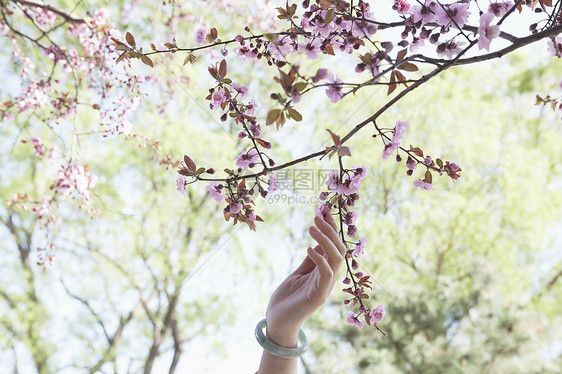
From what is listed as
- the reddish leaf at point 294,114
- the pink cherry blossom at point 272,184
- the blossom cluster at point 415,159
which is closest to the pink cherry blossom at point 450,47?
the blossom cluster at point 415,159

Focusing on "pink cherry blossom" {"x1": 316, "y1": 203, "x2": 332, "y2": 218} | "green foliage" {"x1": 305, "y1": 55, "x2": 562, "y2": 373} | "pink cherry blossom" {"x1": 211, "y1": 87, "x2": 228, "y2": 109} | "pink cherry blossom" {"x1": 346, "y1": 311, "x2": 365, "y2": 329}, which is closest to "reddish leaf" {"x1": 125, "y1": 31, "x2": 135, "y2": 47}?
"pink cherry blossom" {"x1": 211, "y1": 87, "x2": 228, "y2": 109}

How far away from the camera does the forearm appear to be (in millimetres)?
1004

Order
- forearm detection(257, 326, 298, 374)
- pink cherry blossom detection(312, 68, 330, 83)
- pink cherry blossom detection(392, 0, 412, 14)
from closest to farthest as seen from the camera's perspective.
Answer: pink cherry blossom detection(312, 68, 330, 83)
forearm detection(257, 326, 298, 374)
pink cherry blossom detection(392, 0, 412, 14)

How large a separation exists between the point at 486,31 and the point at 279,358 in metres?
0.85

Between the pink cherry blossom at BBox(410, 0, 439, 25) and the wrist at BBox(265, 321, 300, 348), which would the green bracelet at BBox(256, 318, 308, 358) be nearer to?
the wrist at BBox(265, 321, 300, 348)

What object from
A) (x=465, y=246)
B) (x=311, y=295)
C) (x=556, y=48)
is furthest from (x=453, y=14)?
(x=465, y=246)

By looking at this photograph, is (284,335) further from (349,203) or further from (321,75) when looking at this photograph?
(321,75)

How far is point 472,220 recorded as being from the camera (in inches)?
216

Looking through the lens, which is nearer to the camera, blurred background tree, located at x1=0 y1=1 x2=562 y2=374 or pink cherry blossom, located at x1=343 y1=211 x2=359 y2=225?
pink cherry blossom, located at x1=343 y1=211 x2=359 y2=225

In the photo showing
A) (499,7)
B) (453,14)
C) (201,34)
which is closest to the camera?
(453,14)

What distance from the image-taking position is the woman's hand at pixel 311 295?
3.26ft

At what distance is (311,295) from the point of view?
1.00 metres

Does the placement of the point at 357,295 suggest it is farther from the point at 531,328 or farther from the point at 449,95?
the point at 449,95

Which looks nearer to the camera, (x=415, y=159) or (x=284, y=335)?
(x=284, y=335)
